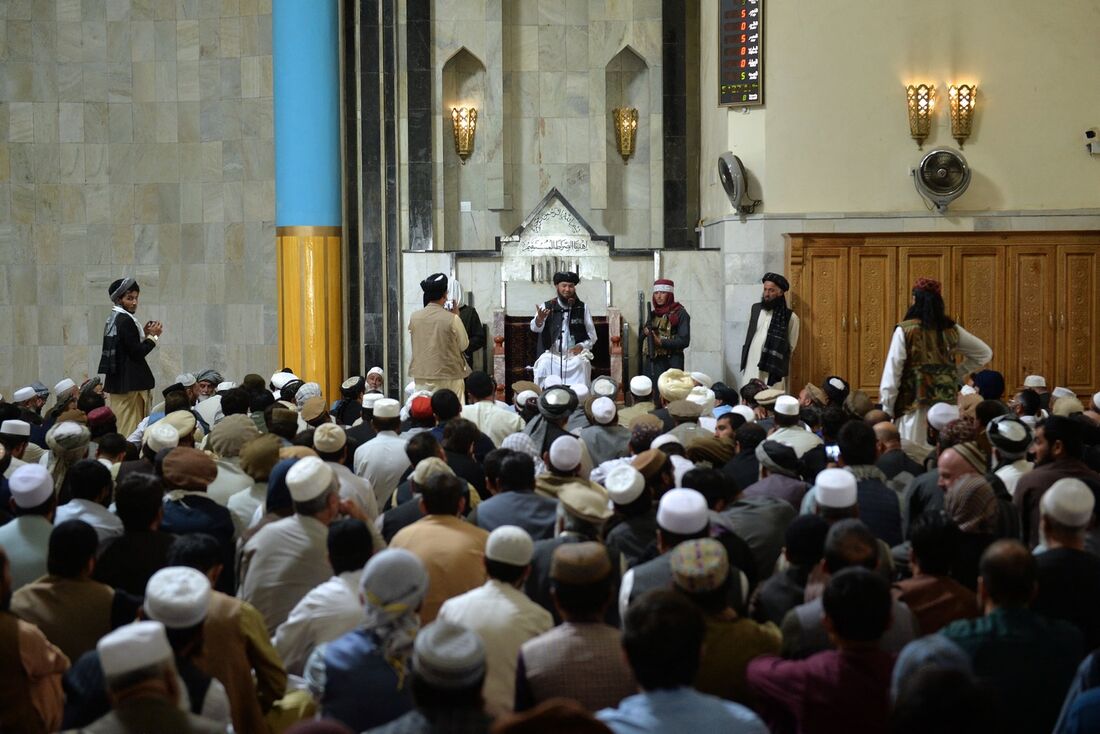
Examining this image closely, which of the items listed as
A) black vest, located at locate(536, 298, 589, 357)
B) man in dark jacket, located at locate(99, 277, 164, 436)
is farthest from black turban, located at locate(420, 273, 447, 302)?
man in dark jacket, located at locate(99, 277, 164, 436)

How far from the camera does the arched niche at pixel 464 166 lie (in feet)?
48.3

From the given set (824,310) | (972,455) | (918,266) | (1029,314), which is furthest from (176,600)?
(1029,314)

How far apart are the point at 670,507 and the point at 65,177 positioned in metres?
12.5

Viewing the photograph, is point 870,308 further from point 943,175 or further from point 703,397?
point 703,397

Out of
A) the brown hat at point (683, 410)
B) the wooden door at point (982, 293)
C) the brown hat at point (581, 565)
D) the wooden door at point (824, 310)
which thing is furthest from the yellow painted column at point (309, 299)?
the brown hat at point (581, 565)

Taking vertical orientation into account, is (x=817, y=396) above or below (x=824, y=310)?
below

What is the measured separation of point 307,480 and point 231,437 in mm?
2127

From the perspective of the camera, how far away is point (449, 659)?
2939 mm

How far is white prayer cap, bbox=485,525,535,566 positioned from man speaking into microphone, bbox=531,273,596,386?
7213 millimetres

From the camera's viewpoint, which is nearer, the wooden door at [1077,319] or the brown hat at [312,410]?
the brown hat at [312,410]

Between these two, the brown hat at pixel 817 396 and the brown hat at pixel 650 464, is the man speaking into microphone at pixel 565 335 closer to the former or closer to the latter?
the brown hat at pixel 817 396

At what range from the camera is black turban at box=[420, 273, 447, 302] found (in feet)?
35.0

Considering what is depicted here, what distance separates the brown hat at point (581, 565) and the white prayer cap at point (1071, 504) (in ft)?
5.51

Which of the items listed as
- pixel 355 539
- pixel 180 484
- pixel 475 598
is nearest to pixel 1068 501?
pixel 475 598
